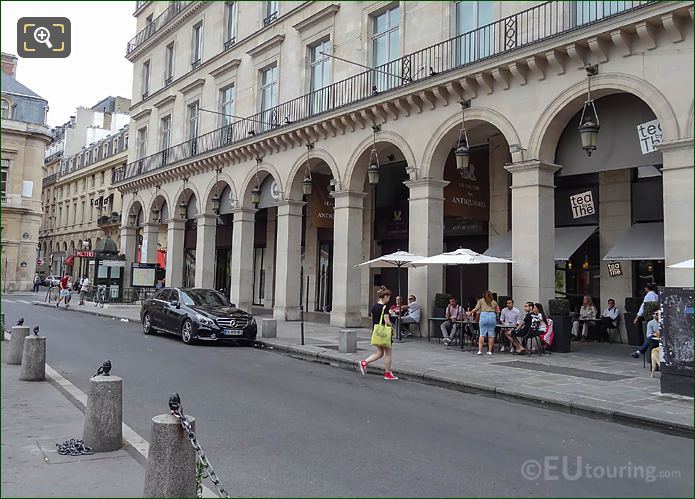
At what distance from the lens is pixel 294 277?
24297mm

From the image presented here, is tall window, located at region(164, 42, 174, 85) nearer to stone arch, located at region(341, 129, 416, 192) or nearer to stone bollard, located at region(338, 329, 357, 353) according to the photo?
stone arch, located at region(341, 129, 416, 192)

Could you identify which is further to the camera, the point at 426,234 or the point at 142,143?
the point at 142,143

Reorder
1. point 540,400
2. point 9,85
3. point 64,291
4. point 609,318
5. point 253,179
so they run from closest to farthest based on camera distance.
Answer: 1. point 9,85
2. point 540,400
3. point 609,318
4. point 253,179
5. point 64,291

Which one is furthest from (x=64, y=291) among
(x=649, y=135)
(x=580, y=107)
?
(x=649, y=135)

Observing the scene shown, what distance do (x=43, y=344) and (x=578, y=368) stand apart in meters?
10.5

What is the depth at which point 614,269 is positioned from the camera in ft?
56.5

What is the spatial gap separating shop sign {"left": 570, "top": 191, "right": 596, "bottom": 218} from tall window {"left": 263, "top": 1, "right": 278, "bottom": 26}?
52.9 ft

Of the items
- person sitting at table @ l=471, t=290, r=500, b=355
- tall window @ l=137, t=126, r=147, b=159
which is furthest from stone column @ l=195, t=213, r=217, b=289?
person sitting at table @ l=471, t=290, r=500, b=355

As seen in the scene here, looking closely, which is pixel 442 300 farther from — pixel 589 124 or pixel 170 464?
pixel 170 464

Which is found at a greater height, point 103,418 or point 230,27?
point 230,27

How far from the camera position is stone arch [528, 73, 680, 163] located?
1277 cm

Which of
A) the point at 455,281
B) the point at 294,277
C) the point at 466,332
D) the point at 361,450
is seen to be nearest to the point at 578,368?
the point at 466,332

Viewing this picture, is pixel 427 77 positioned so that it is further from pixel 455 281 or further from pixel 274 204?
pixel 274 204

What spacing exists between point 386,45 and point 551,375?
1371 cm
